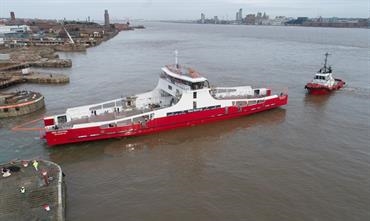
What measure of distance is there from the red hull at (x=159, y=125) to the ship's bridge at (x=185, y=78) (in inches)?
108

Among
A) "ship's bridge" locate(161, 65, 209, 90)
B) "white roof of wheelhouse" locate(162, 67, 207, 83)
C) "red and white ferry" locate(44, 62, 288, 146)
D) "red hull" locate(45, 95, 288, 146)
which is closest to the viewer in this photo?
"red hull" locate(45, 95, 288, 146)

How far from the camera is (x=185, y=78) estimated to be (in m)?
29.2

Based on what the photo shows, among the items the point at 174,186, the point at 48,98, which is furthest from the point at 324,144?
the point at 48,98

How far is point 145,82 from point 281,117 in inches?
987

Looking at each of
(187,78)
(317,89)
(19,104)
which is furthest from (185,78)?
(317,89)

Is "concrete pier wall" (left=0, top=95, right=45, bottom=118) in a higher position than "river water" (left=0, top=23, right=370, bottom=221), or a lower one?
higher

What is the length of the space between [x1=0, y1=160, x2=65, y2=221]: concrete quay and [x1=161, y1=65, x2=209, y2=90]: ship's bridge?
14345 millimetres

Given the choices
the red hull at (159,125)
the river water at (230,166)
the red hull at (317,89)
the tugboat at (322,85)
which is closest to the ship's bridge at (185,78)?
the red hull at (159,125)

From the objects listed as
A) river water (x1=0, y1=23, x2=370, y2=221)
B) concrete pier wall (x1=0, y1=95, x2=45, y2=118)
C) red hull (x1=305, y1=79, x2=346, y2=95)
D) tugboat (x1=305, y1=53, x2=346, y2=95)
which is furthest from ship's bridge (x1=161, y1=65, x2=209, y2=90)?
tugboat (x1=305, y1=53, x2=346, y2=95)

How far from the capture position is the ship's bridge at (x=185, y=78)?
2911 centimetres

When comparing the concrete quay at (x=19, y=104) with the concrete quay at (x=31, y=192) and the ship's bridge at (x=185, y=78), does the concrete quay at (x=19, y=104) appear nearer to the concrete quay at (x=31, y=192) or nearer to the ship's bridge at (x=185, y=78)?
the concrete quay at (x=31, y=192)

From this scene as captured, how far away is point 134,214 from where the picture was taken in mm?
17688

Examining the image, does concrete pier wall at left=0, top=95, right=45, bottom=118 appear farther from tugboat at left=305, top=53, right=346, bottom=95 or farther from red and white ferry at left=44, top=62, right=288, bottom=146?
tugboat at left=305, top=53, right=346, bottom=95

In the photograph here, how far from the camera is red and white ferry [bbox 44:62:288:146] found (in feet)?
85.1
